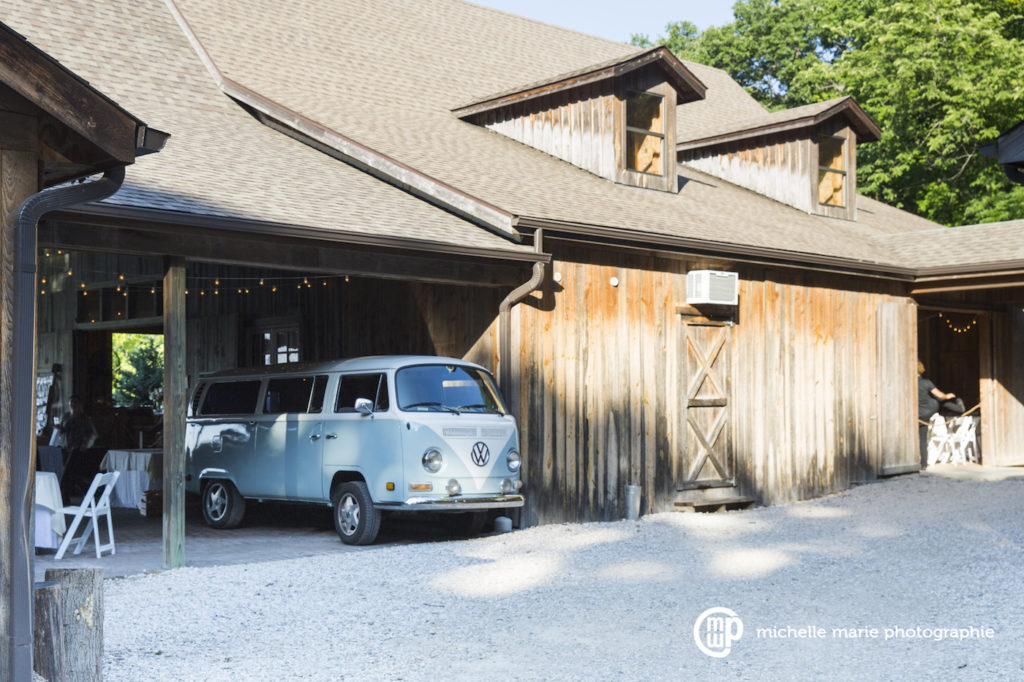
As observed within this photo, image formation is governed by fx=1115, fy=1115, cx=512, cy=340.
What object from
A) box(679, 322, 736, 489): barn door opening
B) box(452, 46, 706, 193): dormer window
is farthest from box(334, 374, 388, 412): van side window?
box(452, 46, 706, 193): dormer window

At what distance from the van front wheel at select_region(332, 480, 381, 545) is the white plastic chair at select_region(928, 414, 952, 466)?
37.0ft

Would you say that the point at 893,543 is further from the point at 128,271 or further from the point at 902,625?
the point at 128,271

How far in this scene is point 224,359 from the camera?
17.5 meters

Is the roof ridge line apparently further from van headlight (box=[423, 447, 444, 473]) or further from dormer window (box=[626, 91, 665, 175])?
dormer window (box=[626, 91, 665, 175])

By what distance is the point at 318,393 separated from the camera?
12.0 m

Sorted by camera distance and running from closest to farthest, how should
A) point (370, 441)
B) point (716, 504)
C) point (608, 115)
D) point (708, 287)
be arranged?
1. point (370, 441)
2. point (708, 287)
3. point (716, 504)
4. point (608, 115)

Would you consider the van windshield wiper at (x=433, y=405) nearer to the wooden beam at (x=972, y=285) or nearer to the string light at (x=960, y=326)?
the wooden beam at (x=972, y=285)

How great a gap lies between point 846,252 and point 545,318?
6236mm

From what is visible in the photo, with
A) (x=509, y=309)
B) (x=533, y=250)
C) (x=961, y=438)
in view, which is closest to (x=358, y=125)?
(x=533, y=250)

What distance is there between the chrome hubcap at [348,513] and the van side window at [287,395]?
48.0 inches

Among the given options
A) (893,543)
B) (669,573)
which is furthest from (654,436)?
(669,573)

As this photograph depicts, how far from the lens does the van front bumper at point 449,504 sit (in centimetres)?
1082

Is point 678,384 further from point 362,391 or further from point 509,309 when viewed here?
point 362,391

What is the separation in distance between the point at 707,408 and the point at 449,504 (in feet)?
15.9
